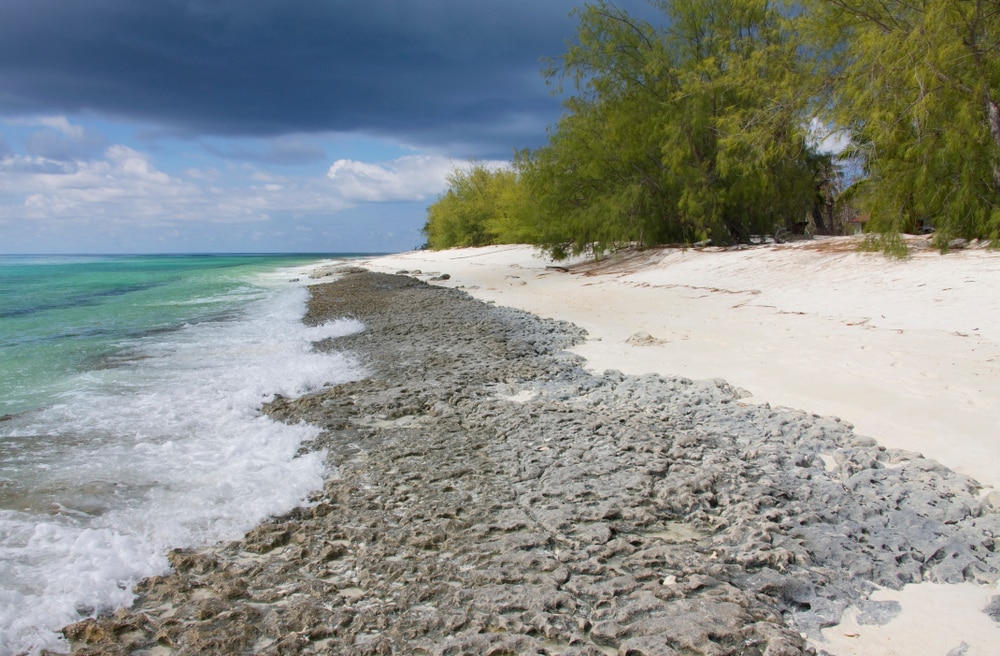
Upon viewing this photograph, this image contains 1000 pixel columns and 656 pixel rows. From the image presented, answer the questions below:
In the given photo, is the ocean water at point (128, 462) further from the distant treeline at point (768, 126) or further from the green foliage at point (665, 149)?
the green foliage at point (665, 149)

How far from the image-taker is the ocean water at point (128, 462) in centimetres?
282

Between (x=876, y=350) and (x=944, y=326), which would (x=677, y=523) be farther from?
(x=944, y=326)

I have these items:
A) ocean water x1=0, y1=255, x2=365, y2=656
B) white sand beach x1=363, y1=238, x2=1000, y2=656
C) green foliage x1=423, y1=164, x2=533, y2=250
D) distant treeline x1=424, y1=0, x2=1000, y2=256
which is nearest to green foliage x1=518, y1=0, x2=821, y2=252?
distant treeline x1=424, y1=0, x2=1000, y2=256

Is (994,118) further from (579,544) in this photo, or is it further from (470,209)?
(470,209)

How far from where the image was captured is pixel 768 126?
1398cm

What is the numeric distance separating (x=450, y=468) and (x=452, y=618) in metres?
A: 1.62

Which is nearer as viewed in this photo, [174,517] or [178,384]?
[174,517]

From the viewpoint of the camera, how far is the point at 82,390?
7078 mm

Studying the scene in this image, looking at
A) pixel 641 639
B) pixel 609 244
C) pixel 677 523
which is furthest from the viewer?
pixel 609 244

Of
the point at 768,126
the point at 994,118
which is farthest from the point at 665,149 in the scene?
the point at 994,118

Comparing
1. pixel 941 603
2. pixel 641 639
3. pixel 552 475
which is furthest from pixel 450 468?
pixel 941 603

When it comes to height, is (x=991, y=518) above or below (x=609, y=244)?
below

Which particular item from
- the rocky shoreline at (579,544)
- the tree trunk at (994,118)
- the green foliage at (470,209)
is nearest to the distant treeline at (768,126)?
the tree trunk at (994,118)

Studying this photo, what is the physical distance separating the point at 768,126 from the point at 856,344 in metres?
8.79
